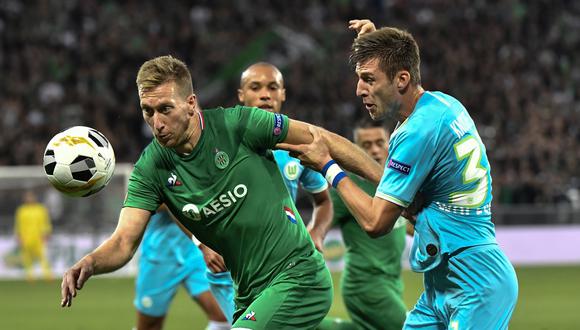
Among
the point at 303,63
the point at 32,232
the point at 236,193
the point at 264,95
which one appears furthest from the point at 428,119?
the point at 303,63

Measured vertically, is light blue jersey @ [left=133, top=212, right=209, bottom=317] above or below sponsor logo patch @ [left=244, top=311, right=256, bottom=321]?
below

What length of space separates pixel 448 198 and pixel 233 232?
4.00 feet

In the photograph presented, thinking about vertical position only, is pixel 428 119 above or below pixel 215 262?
above

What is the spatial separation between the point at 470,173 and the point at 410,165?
0.33 m

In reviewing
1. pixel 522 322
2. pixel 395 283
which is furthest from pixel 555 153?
pixel 395 283

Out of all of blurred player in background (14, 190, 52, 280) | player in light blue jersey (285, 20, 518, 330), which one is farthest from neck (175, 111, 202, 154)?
blurred player in background (14, 190, 52, 280)

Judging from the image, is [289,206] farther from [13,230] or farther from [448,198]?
[13,230]

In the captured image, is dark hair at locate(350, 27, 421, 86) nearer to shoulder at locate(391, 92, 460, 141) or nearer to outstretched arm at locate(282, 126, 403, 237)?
shoulder at locate(391, 92, 460, 141)

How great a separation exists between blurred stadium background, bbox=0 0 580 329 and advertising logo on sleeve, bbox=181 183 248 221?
11050 mm

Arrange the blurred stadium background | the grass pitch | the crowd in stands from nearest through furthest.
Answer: the grass pitch, the blurred stadium background, the crowd in stands

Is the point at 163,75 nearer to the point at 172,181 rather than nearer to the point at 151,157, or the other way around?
the point at 151,157

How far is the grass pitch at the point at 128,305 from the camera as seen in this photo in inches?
480

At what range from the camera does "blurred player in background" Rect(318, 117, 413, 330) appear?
23.5ft

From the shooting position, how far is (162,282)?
8.17m
